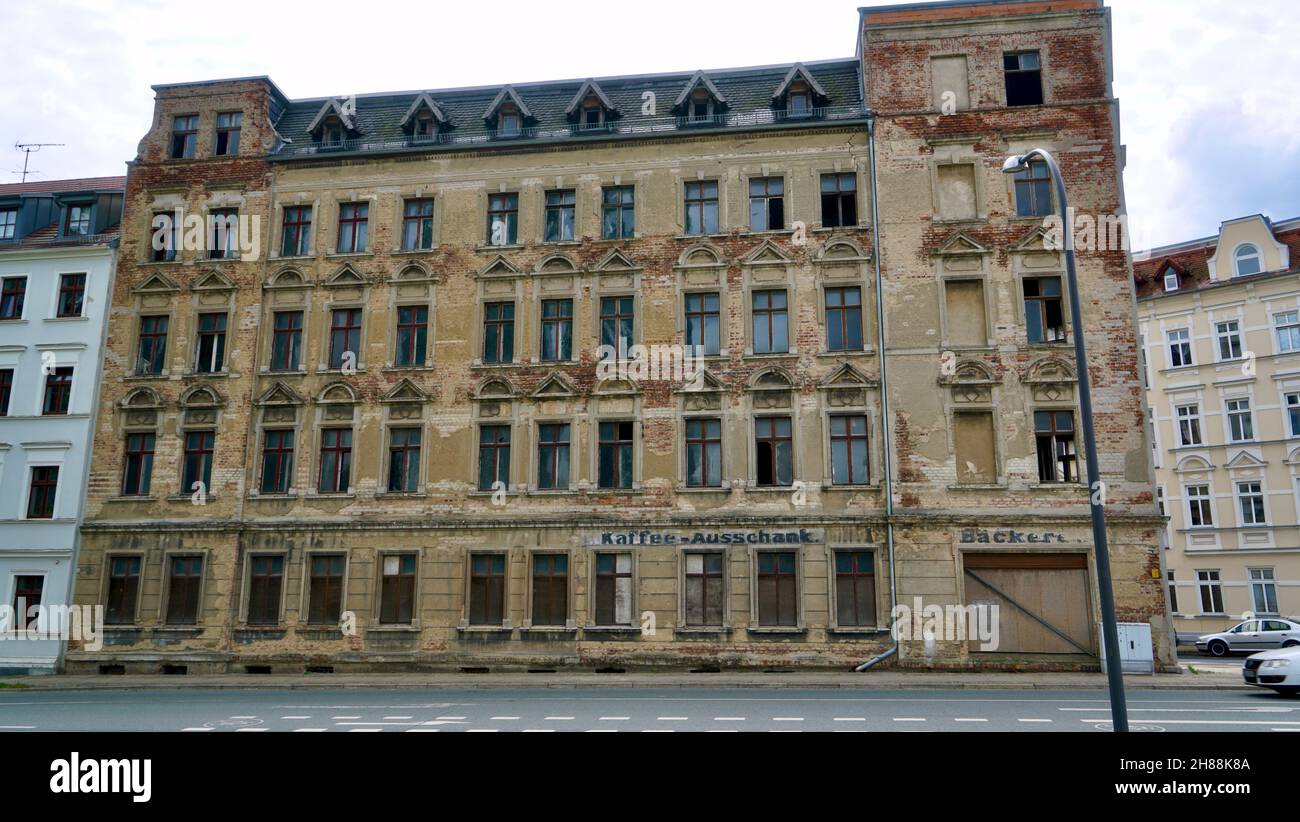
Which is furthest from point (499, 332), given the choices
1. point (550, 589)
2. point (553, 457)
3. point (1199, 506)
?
point (1199, 506)

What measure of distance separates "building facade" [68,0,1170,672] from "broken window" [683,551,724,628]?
4.9 inches

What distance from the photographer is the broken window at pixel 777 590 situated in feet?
87.2

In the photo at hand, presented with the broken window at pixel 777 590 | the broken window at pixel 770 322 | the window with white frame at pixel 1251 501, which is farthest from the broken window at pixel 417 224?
the window with white frame at pixel 1251 501

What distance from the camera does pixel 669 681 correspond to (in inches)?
932

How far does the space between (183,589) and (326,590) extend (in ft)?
16.2

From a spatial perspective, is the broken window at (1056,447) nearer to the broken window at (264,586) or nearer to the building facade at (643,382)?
the building facade at (643,382)

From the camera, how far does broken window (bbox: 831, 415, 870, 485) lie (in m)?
27.2

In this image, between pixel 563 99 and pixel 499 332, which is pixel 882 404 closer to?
pixel 499 332

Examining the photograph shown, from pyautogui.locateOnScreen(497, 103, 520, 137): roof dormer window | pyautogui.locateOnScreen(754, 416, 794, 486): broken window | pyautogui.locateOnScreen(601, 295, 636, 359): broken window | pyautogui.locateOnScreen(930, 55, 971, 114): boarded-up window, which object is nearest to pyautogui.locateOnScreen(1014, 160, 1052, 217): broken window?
pyautogui.locateOnScreen(930, 55, 971, 114): boarded-up window

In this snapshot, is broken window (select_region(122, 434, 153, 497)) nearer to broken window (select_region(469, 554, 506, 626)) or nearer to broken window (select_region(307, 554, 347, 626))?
broken window (select_region(307, 554, 347, 626))

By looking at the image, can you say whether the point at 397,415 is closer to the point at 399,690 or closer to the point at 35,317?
the point at 399,690

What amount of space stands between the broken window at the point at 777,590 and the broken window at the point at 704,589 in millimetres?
1222
